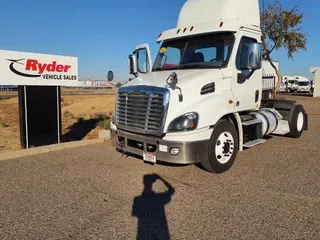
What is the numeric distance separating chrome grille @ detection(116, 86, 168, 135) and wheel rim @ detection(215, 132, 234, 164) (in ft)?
4.20

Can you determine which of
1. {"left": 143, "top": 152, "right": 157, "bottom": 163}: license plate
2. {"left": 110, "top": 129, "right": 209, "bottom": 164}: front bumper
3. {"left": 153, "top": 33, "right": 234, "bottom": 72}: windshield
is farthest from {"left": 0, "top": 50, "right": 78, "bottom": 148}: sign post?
{"left": 143, "top": 152, "right": 157, "bottom": 163}: license plate

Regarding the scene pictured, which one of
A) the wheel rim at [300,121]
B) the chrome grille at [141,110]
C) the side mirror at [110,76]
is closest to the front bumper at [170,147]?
the chrome grille at [141,110]

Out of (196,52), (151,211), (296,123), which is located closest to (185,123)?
(151,211)

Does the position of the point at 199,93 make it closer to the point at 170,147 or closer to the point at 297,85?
the point at 170,147

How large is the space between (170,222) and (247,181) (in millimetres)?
2171

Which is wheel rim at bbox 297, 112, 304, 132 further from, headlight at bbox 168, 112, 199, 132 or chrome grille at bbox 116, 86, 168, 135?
chrome grille at bbox 116, 86, 168, 135

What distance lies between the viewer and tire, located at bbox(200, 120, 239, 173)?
216 inches

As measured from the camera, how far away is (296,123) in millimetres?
9422

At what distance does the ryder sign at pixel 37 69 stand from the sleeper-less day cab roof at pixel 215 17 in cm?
351

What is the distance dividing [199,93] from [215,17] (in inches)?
93.5

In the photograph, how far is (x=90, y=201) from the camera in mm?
4562

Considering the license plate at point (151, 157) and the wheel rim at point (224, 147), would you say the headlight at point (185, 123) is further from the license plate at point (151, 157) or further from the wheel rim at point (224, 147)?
the wheel rim at point (224, 147)

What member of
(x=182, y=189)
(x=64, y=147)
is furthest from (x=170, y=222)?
(x=64, y=147)

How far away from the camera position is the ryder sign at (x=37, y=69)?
784 centimetres
